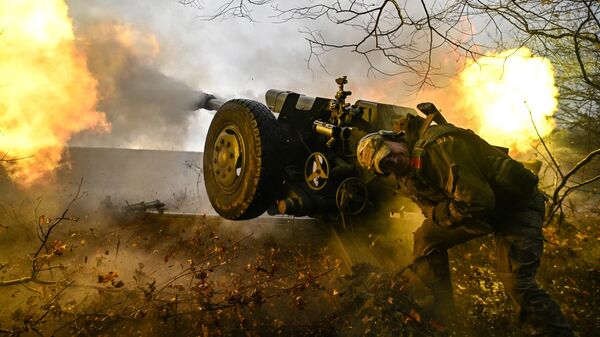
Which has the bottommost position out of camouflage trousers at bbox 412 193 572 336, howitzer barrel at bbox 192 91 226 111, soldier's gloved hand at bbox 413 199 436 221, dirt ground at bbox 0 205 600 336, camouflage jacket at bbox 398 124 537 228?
dirt ground at bbox 0 205 600 336

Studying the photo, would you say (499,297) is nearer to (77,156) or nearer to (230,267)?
(230,267)

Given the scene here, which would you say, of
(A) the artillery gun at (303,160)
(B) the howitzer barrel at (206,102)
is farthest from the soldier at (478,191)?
(B) the howitzer barrel at (206,102)

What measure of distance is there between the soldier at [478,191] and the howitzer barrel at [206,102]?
6201 millimetres

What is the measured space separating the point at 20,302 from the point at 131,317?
1742mm

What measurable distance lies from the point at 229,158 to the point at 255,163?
582mm

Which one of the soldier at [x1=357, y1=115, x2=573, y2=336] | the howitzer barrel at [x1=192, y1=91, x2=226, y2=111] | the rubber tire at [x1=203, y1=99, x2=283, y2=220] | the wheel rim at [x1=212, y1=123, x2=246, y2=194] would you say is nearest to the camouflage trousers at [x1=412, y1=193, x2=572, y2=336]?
the soldier at [x1=357, y1=115, x2=573, y2=336]

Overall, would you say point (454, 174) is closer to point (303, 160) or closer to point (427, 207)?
point (427, 207)

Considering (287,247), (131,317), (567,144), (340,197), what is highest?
(567,144)

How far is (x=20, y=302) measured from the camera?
428cm

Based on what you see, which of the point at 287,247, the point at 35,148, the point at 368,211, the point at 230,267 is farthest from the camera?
the point at 35,148

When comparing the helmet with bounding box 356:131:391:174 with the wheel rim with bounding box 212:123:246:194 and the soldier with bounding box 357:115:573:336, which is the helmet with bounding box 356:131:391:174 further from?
the wheel rim with bounding box 212:123:246:194

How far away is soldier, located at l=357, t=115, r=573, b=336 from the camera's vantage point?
9.09 feet

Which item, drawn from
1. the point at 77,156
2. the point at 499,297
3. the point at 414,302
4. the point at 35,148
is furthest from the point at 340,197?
the point at 77,156

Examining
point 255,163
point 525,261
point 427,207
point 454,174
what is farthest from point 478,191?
point 255,163
